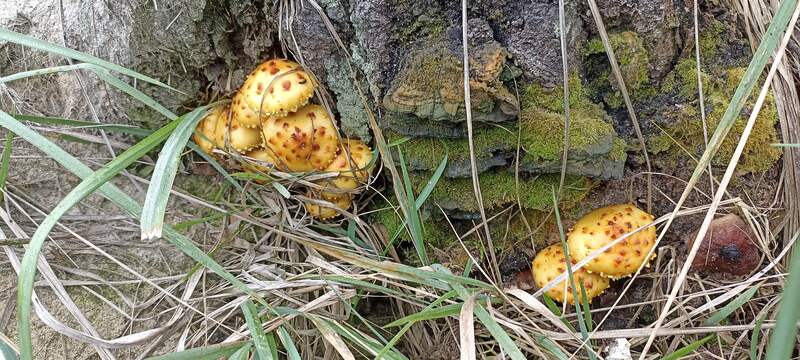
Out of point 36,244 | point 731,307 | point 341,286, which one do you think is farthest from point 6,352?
point 731,307

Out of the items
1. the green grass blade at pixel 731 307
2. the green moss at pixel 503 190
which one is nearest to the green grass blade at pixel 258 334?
the green moss at pixel 503 190

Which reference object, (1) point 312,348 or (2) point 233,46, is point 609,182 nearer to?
(1) point 312,348

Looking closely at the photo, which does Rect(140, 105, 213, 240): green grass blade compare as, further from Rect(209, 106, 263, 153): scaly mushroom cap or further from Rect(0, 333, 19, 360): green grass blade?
Rect(0, 333, 19, 360): green grass blade

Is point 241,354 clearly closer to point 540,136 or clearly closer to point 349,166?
point 349,166

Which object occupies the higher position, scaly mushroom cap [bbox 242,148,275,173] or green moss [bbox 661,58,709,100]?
green moss [bbox 661,58,709,100]

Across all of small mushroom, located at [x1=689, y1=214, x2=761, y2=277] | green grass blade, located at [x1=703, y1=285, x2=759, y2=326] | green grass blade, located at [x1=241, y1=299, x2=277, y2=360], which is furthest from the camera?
small mushroom, located at [x1=689, y1=214, x2=761, y2=277]

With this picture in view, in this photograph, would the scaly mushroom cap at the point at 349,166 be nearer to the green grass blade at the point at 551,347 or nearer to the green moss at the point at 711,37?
the green grass blade at the point at 551,347

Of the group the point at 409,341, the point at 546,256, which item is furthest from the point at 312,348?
the point at 546,256

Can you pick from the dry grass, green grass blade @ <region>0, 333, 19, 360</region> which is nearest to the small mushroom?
the dry grass

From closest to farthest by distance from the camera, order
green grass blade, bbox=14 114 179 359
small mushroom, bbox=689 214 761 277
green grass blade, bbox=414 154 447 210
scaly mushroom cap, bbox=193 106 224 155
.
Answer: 1. green grass blade, bbox=14 114 179 359
2. small mushroom, bbox=689 214 761 277
3. green grass blade, bbox=414 154 447 210
4. scaly mushroom cap, bbox=193 106 224 155
